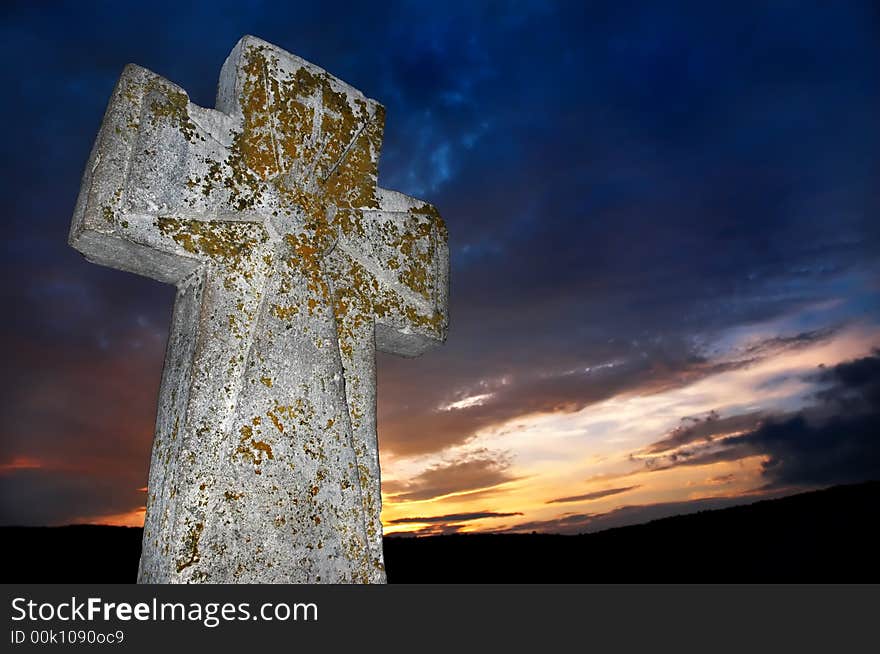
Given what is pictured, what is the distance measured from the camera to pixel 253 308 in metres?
2.98

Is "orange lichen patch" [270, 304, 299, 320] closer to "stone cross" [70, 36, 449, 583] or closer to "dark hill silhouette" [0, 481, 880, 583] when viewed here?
"stone cross" [70, 36, 449, 583]

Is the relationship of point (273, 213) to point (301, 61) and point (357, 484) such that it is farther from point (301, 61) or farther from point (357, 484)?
point (357, 484)

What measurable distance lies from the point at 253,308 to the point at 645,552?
19.1ft

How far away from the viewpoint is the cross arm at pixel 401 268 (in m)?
3.53

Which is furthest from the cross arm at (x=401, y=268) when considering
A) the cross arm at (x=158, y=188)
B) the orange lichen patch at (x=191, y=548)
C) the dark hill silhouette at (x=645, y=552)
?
the dark hill silhouette at (x=645, y=552)

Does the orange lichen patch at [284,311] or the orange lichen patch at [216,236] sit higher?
the orange lichen patch at [216,236]

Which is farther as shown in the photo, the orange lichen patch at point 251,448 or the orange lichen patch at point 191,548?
the orange lichen patch at point 251,448

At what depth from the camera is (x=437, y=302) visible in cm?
386

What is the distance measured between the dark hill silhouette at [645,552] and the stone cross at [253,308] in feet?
15.3

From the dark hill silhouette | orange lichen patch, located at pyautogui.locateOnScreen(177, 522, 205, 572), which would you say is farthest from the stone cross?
the dark hill silhouette

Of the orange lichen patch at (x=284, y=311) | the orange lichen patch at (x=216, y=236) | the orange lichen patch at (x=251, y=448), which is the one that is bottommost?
the orange lichen patch at (x=251, y=448)

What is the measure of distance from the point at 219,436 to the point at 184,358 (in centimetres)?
44

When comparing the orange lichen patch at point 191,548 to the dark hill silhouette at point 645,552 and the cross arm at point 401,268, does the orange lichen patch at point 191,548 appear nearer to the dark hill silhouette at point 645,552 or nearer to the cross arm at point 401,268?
the cross arm at point 401,268

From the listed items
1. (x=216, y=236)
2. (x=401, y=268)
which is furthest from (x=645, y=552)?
(x=216, y=236)
